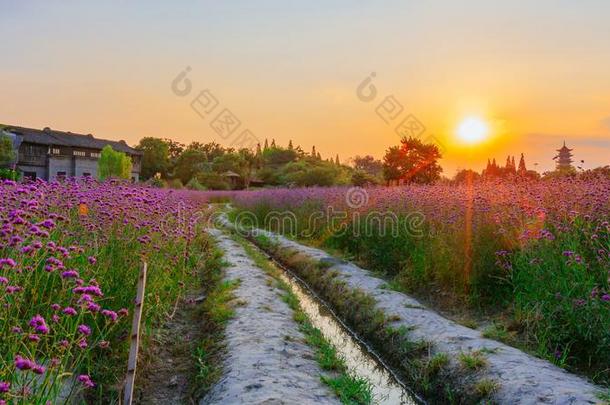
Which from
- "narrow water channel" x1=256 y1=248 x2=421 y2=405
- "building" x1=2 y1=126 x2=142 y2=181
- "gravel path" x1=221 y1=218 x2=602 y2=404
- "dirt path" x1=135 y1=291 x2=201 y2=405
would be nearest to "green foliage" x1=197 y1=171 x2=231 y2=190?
"building" x1=2 y1=126 x2=142 y2=181

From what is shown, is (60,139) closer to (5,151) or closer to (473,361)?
(5,151)

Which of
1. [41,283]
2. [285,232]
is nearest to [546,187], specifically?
[41,283]

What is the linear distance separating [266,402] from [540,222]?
430 cm

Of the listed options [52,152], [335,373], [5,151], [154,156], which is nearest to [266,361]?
[335,373]

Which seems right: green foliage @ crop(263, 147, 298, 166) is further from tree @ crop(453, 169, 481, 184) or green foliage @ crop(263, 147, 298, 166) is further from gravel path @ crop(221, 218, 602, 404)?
gravel path @ crop(221, 218, 602, 404)

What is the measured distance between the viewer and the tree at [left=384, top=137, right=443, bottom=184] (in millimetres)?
39344

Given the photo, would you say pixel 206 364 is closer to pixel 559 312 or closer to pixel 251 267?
pixel 559 312

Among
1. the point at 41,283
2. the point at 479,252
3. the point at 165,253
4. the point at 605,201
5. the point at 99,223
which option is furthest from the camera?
the point at 479,252

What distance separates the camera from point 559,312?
5.25m

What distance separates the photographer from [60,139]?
147 ft

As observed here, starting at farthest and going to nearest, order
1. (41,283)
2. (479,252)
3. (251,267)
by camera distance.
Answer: (251,267), (479,252), (41,283)

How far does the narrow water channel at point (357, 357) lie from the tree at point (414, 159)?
3204 centimetres

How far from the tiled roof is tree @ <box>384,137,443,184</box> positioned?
93.4 feet

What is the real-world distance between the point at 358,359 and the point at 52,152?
4438cm
